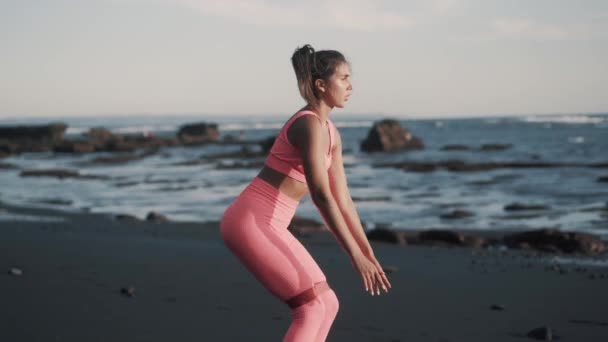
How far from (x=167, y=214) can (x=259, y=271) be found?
1278 centimetres

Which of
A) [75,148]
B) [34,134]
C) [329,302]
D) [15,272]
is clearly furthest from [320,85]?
[34,134]

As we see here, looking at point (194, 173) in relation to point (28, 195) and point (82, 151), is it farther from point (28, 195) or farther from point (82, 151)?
point (82, 151)

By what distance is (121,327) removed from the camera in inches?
204

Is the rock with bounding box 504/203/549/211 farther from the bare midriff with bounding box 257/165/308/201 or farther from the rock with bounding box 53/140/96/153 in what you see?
the rock with bounding box 53/140/96/153

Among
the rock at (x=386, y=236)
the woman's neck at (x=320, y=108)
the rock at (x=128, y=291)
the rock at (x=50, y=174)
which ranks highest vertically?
the woman's neck at (x=320, y=108)

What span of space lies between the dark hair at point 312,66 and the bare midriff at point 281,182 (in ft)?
1.18

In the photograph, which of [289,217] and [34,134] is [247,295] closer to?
[289,217]

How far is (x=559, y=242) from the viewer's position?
10055mm

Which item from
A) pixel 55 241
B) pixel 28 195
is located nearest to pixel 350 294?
pixel 55 241

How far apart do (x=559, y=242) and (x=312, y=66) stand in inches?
315

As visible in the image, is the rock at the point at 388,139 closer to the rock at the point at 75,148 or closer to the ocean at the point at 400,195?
the ocean at the point at 400,195

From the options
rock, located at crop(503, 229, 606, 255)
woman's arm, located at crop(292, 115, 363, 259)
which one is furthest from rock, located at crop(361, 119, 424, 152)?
woman's arm, located at crop(292, 115, 363, 259)

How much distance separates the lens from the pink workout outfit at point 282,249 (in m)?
3.08

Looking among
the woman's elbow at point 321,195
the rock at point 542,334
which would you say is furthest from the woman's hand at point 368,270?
the rock at point 542,334
